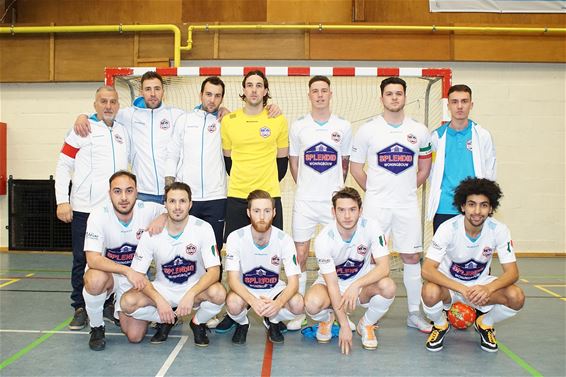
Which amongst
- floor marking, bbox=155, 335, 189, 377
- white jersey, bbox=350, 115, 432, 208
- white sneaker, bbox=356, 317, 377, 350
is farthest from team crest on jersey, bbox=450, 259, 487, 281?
floor marking, bbox=155, 335, 189, 377

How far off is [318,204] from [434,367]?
1.63 meters

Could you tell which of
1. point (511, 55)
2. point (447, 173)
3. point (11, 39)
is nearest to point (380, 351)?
point (447, 173)

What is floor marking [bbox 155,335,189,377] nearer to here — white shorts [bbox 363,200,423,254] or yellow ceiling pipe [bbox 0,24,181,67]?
white shorts [bbox 363,200,423,254]

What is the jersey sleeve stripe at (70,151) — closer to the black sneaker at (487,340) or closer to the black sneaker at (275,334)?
the black sneaker at (275,334)

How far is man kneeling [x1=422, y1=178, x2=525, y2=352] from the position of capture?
3889 mm

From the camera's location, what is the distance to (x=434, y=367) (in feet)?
11.6

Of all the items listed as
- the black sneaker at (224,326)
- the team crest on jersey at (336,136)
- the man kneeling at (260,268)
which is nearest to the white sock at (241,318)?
the man kneeling at (260,268)

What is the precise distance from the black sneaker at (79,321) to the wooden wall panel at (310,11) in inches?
232

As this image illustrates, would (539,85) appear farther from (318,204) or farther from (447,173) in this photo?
(318,204)

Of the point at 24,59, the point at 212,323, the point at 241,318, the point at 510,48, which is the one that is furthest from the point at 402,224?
the point at 24,59

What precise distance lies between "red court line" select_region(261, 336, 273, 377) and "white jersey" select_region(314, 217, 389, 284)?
2.22ft

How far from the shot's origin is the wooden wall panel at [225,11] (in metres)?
8.77

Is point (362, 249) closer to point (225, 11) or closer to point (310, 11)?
point (310, 11)

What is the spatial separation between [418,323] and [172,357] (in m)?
2.09
